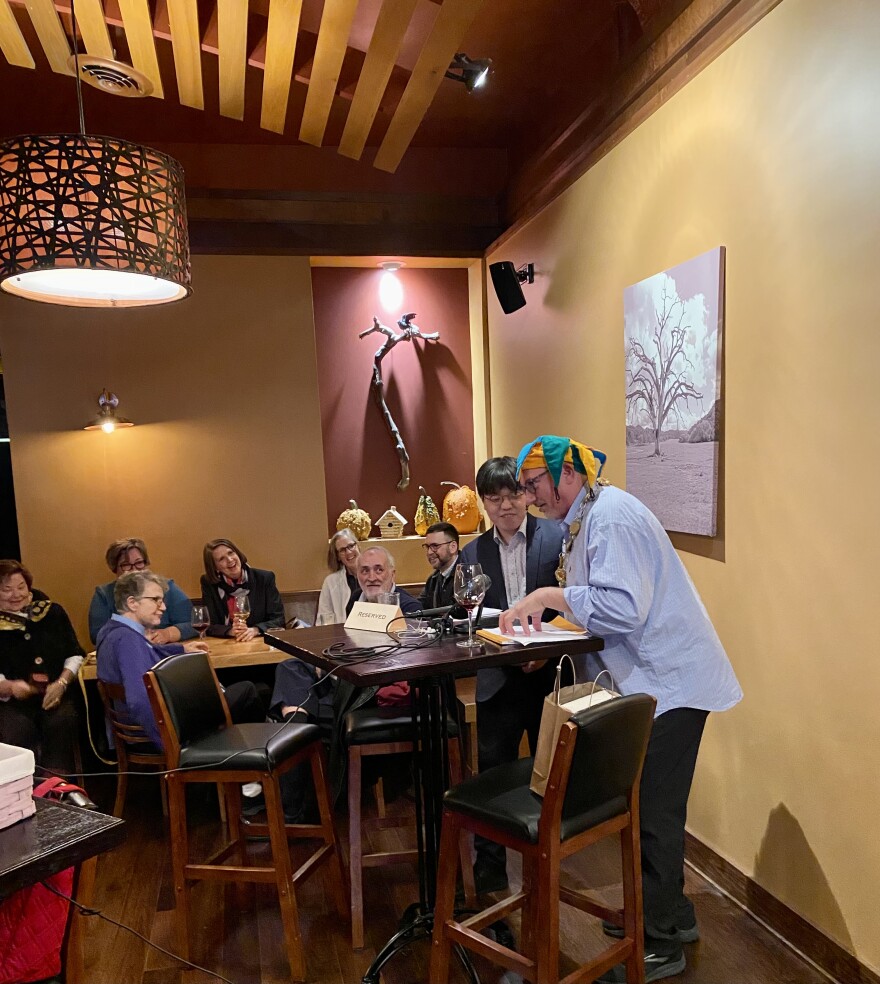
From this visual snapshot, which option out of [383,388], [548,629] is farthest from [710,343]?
[383,388]

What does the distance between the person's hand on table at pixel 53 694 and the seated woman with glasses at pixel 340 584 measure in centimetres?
122

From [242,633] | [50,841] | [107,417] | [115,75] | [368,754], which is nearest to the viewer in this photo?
[50,841]

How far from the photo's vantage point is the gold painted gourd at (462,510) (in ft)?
16.8

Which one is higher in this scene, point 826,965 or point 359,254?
point 359,254

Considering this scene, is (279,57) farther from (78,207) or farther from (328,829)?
(328,829)

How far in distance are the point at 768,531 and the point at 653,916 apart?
120 cm

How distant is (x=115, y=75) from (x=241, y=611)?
2439 millimetres

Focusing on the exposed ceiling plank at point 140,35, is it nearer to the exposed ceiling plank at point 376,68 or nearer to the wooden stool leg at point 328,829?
the exposed ceiling plank at point 376,68

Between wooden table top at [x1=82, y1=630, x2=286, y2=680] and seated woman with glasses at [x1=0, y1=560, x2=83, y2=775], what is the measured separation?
12 centimetres

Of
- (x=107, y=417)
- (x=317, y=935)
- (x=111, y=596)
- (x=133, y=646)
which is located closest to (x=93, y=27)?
(x=107, y=417)

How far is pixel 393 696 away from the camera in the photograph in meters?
3.01

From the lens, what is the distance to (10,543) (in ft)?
16.2

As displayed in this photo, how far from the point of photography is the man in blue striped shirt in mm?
2139

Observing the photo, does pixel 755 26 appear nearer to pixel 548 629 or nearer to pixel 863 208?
pixel 863 208
